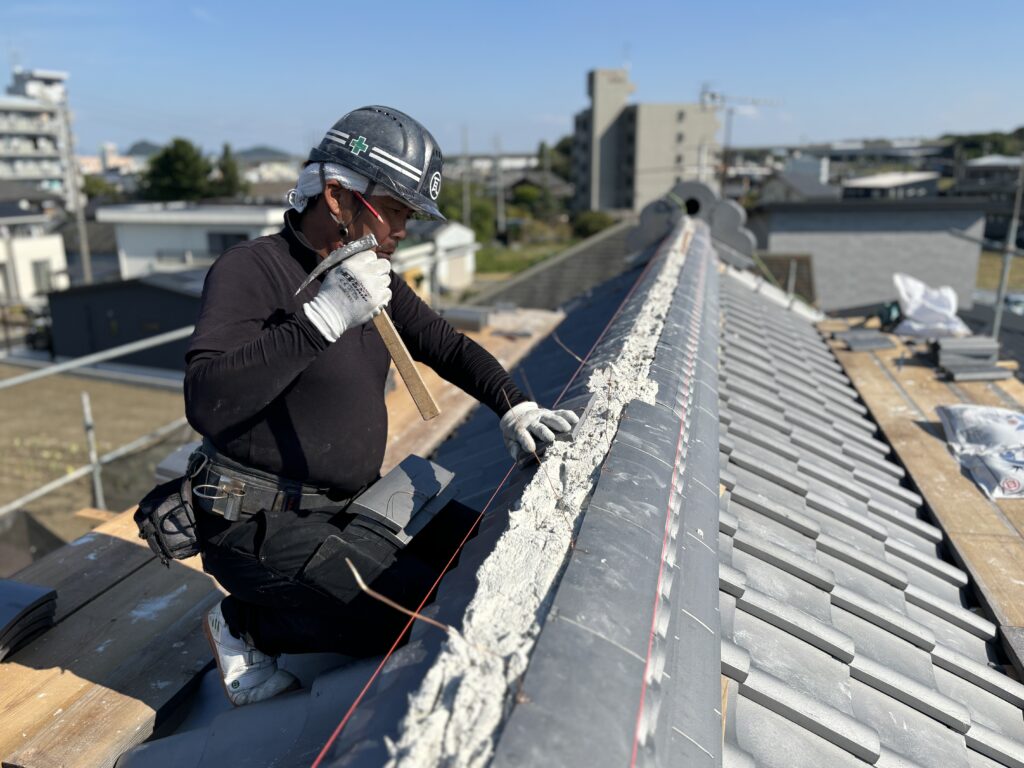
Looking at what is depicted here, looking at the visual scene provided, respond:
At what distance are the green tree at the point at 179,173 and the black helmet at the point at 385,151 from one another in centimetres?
5804

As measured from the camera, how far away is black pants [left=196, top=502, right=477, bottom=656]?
7.48 ft

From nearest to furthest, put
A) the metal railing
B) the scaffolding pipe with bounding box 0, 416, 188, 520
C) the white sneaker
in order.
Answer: the white sneaker, the metal railing, the scaffolding pipe with bounding box 0, 416, 188, 520

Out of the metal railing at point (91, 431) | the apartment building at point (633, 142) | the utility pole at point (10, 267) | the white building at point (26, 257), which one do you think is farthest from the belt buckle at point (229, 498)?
the apartment building at point (633, 142)

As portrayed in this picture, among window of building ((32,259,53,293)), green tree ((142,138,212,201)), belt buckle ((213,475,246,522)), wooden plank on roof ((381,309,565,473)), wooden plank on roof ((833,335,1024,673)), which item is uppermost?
green tree ((142,138,212,201))

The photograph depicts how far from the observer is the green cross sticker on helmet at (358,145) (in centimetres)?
234

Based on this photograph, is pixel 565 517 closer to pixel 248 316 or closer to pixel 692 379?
pixel 248 316

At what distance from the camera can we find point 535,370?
19.6 ft

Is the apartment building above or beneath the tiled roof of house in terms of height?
above

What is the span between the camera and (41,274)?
1335 inches

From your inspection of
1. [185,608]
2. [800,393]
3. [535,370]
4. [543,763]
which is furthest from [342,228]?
[800,393]

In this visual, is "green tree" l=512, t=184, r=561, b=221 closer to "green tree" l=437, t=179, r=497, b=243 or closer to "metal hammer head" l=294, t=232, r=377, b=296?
"green tree" l=437, t=179, r=497, b=243

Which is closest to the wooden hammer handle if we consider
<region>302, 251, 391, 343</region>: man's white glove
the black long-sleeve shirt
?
the black long-sleeve shirt

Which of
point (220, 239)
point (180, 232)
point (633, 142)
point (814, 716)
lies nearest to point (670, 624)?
point (814, 716)

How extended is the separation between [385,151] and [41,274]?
38.6 metres
